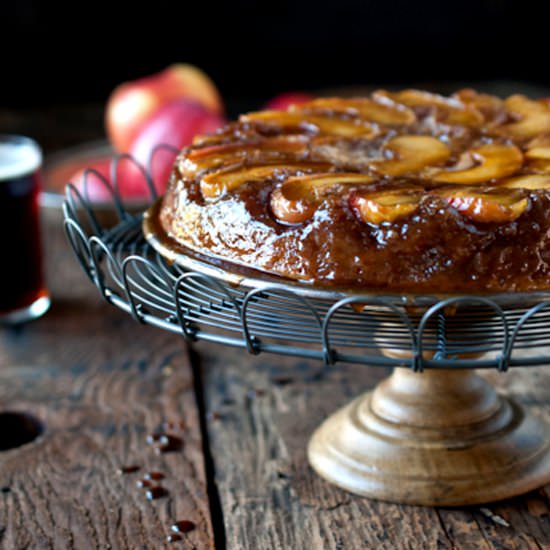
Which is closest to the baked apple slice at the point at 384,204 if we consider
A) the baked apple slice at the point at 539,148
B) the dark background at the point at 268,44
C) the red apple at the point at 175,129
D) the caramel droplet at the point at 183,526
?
the baked apple slice at the point at 539,148

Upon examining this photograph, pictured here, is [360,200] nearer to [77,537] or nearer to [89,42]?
[77,537]

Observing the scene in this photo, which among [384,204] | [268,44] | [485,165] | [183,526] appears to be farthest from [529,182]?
[268,44]

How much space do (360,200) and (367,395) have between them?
0.43 meters

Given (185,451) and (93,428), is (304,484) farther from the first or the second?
(93,428)

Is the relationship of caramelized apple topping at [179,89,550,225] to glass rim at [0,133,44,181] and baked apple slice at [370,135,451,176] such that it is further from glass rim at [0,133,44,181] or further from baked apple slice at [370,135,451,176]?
glass rim at [0,133,44,181]

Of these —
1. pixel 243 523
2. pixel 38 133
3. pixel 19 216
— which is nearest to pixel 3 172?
pixel 19 216

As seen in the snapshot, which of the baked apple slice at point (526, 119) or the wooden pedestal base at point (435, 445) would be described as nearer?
the wooden pedestal base at point (435, 445)

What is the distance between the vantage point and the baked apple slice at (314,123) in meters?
1.39

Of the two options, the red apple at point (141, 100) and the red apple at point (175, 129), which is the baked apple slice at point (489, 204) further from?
the red apple at point (141, 100)

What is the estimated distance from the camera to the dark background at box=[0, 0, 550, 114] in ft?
13.0

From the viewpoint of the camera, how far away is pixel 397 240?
108 centimetres

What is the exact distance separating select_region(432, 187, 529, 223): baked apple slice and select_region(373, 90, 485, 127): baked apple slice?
0.36 metres

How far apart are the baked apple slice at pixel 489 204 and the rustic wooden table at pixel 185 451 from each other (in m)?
0.41

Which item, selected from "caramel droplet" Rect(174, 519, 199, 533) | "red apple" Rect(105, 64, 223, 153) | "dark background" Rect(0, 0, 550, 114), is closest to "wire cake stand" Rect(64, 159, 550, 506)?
"caramel droplet" Rect(174, 519, 199, 533)
